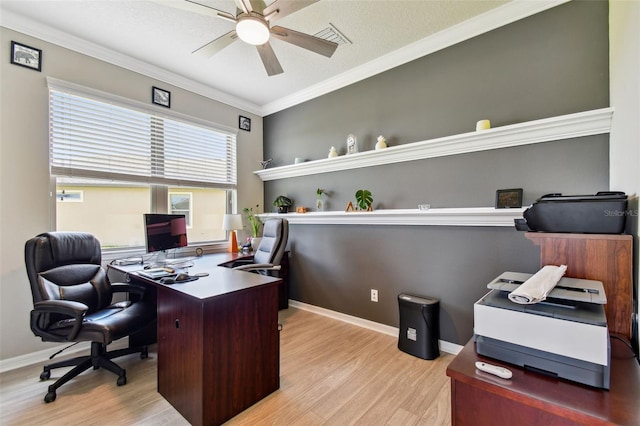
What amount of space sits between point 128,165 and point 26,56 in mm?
1128

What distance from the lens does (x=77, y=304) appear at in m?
1.86

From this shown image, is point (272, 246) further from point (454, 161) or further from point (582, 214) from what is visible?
point (582, 214)

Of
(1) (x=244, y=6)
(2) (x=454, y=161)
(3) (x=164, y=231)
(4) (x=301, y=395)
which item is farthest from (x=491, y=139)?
(3) (x=164, y=231)

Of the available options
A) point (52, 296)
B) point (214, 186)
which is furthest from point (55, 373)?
point (214, 186)

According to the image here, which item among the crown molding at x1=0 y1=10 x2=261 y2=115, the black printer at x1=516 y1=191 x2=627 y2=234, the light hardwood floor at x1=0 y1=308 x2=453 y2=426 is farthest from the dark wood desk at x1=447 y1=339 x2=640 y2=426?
the crown molding at x1=0 y1=10 x2=261 y2=115

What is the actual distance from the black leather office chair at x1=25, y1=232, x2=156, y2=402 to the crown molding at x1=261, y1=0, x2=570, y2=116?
3.00 metres

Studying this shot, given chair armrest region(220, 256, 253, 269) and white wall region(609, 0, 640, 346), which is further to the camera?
chair armrest region(220, 256, 253, 269)

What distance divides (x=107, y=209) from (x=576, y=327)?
12.0 feet

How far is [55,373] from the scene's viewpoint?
219cm

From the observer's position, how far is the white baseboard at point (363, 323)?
8.00ft

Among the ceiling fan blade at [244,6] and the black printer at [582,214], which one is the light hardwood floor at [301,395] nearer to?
the black printer at [582,214]

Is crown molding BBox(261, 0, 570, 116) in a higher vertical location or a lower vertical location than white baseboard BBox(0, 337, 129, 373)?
higher

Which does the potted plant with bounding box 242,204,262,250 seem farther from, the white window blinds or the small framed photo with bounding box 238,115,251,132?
the small framed photo with bounding box 238,115,251,132

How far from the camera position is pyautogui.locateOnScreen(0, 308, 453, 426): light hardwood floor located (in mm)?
1684
